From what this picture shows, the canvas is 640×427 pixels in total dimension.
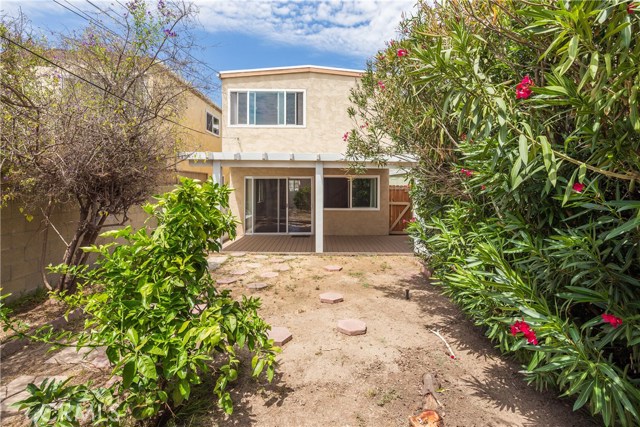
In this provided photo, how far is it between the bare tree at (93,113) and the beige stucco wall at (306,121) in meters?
4.40

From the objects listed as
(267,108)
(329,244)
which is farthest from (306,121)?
(329,244)

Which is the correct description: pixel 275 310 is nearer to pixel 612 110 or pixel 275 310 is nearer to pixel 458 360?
pixel 458 360

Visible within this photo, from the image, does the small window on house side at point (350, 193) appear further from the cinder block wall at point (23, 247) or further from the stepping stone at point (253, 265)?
the cinder block wall at point (23, 247)

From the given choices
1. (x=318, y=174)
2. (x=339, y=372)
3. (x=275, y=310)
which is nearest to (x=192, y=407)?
(x=339, y=372)

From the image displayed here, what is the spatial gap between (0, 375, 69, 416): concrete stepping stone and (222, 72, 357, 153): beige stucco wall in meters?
8.84

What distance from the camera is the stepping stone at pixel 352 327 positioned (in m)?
4.64

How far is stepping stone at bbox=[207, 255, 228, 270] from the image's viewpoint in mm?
8613

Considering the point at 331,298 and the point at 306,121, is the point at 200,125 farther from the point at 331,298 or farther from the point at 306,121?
the point at 331,298

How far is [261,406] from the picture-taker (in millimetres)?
3188

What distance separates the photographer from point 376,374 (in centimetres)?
368

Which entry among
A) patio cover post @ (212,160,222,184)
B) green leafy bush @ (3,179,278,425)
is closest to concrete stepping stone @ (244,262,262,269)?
patio cover post @ (212,160,222,184)

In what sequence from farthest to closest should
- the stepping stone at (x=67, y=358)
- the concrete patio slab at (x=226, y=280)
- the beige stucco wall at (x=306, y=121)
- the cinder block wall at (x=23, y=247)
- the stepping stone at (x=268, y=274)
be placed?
the beige stucco wall at (x=306, y=121), the stepping stone at (x=268, y=274), the concrete patio slab at (x=226, y=280), the cinder block wall at (x=23, y=247), the stepping stone at (x=67, y=358)

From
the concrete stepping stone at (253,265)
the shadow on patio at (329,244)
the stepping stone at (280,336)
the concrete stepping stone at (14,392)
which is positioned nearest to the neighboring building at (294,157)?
the shadow on patio at (329,244)

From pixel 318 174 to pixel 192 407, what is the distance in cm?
760
